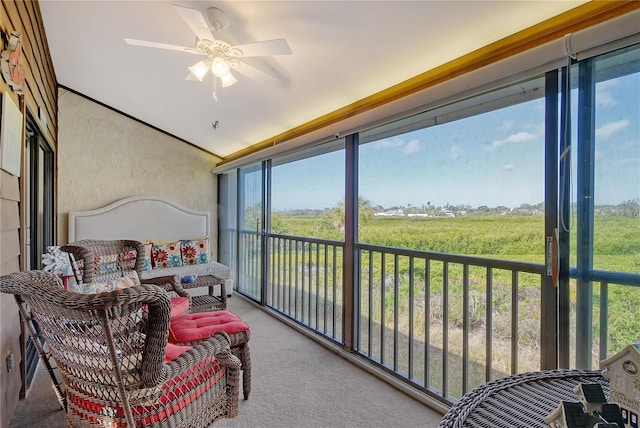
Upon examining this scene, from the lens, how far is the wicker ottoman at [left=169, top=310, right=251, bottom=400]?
2.09 m

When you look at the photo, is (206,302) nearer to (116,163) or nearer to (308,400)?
(308,400)

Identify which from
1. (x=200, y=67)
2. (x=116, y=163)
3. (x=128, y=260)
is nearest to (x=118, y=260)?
(x=128, y=260)

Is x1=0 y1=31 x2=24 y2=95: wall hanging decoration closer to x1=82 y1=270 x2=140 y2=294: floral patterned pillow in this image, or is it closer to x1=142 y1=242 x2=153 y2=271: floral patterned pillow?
x1=82 y1=270 x2=140 y2=294: floral patterned pillow

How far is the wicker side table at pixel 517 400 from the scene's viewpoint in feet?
3.12

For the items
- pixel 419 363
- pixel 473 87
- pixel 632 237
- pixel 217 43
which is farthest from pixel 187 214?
pixel 632 237

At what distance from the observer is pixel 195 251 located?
484 centimetres

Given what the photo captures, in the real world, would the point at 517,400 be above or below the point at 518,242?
below

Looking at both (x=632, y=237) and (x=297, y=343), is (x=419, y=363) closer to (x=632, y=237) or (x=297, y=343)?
(x=297, y=343)

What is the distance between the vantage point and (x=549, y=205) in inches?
63.3

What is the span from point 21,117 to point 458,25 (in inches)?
102

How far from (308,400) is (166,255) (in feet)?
10.6

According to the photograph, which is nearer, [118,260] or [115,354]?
[115,354]

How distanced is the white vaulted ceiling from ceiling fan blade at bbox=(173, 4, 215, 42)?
19 centimetres

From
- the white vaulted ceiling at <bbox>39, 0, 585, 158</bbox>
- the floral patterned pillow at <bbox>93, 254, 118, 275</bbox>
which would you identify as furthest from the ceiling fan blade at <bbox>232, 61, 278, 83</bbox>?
the floral patterned pillow at <bbox>93, 254, 118, 275</bbox>
